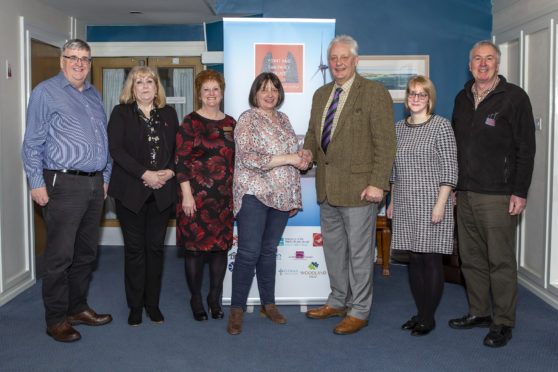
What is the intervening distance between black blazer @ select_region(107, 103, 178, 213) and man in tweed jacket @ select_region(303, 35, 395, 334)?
884mm

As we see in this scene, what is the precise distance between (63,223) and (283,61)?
1759 millimetres

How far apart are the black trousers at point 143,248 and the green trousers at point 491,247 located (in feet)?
6.11

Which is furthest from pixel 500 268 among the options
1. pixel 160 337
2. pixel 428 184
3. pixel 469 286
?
pixel 160 337

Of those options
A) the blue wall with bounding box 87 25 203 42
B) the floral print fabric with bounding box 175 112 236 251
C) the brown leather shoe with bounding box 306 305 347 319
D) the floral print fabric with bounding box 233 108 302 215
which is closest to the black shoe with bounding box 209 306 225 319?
the floral print fabric with bounding box 175 112 236 251

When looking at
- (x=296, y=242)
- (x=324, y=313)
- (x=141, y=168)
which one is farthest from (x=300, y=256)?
(x=141, y=168)

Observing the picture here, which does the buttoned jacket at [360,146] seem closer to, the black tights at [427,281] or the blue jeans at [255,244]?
the blue jeans at [255,244]

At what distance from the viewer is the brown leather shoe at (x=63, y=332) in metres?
3.02

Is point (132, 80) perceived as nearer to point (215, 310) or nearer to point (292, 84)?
point (292, 84)

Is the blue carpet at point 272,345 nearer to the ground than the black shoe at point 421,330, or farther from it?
nearer to the ground

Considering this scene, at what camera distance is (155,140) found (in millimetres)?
3152

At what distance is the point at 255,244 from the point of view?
314 centimetres

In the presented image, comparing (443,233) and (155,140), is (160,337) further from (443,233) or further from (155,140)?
(443,233)

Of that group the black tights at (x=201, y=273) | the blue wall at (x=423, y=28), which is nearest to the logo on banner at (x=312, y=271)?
the black tights at (x=201, y=273)

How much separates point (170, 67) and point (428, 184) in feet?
12.9
